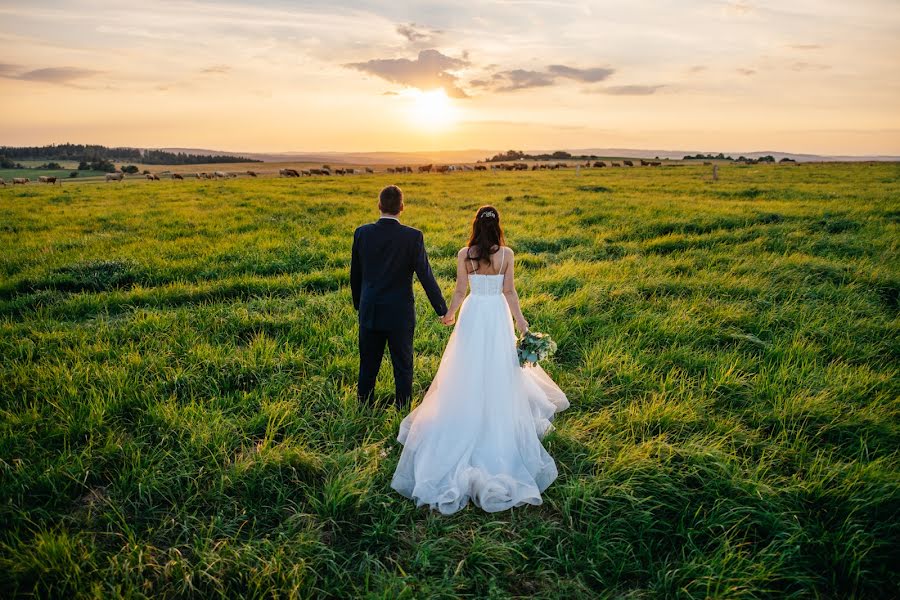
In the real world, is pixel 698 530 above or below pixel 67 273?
below

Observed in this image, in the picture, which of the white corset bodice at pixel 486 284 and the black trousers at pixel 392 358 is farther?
the black trousers at pixel 392 358

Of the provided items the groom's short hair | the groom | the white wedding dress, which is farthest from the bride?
the groom's short hair

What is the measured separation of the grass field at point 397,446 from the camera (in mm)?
3428

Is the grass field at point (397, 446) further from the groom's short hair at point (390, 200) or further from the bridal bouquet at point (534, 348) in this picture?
the groom's short hair at point (390, 200)

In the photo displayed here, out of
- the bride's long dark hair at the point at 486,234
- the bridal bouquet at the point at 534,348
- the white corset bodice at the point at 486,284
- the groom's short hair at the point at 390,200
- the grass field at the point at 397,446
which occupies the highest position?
the groom's short hair at the point at 390,200

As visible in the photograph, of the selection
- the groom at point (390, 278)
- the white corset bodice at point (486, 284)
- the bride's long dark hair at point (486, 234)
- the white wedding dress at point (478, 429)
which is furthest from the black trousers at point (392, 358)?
the bride's long dark hair at point (486, 234)

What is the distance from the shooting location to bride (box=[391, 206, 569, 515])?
4.18m

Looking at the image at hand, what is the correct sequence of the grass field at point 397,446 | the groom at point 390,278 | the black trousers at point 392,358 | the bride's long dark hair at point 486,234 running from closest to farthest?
the grass field at point 397,446, the bride's long dark hair at point 486,234, the groom at point 390,278, the black trousers at point 392,358

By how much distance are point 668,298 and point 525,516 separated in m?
6.56

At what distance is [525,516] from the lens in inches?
159

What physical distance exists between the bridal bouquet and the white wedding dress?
0.09 m

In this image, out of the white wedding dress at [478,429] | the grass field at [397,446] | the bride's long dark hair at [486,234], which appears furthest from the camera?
the bride's long dark hair at [486,234]

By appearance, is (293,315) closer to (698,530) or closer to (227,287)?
(227,287)

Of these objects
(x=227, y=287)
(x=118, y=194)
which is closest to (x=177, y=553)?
(x=227, y=287)
